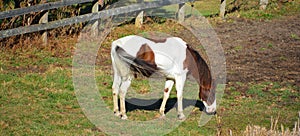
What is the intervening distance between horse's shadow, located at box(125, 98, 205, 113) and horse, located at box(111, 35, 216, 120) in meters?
0.53

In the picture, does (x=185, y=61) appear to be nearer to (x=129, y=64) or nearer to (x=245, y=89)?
(x=129, y=64)

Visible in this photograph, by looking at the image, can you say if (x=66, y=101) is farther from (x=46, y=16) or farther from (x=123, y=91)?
(x=46, y=16)

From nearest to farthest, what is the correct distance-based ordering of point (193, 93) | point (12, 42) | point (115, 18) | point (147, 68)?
point (147, 68) < point (193, 93) < point (12, 42) < point (115, 18)

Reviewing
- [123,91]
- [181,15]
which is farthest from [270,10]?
[123,91]

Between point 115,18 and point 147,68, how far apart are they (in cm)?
756

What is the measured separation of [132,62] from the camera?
980cm

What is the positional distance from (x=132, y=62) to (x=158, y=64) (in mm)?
490

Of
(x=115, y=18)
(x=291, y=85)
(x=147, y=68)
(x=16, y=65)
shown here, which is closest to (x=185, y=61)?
(x=147, y=68)

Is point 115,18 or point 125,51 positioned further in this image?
point 115,18

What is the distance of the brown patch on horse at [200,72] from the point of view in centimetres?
1045

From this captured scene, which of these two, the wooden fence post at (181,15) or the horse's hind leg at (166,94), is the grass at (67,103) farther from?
the wooden fence post at (181,15)

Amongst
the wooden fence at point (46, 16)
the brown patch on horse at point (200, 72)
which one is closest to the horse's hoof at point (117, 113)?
the brown patch on horse at point (200, 72)

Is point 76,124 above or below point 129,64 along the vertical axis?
below

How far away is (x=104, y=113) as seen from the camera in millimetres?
10656
